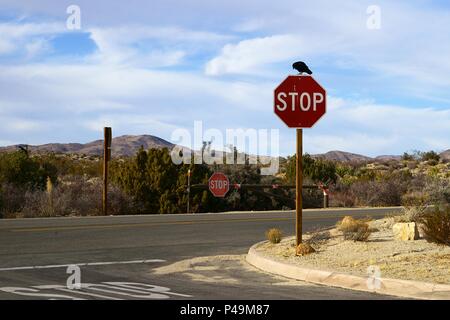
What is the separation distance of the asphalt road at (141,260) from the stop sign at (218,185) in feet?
27.5

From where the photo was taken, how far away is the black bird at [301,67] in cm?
1268

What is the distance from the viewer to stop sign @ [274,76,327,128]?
1265cm

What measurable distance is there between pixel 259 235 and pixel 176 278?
24.4 ft

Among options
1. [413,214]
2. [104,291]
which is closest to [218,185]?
[413,214]

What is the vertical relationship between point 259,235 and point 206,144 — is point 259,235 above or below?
below

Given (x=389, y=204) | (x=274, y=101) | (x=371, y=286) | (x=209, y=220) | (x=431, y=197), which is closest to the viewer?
(x=371, y=286)

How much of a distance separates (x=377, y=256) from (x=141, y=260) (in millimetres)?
4500

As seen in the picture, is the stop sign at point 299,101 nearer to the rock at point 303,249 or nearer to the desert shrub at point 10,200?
the rock at point 303,249

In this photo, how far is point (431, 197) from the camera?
58.3 feet

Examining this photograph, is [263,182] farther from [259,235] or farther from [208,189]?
[259,235]

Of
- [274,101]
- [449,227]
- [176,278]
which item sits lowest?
[176,278]

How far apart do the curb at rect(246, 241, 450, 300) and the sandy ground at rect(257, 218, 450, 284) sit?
0.92 feet

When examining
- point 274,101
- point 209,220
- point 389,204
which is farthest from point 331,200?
point 274,101
